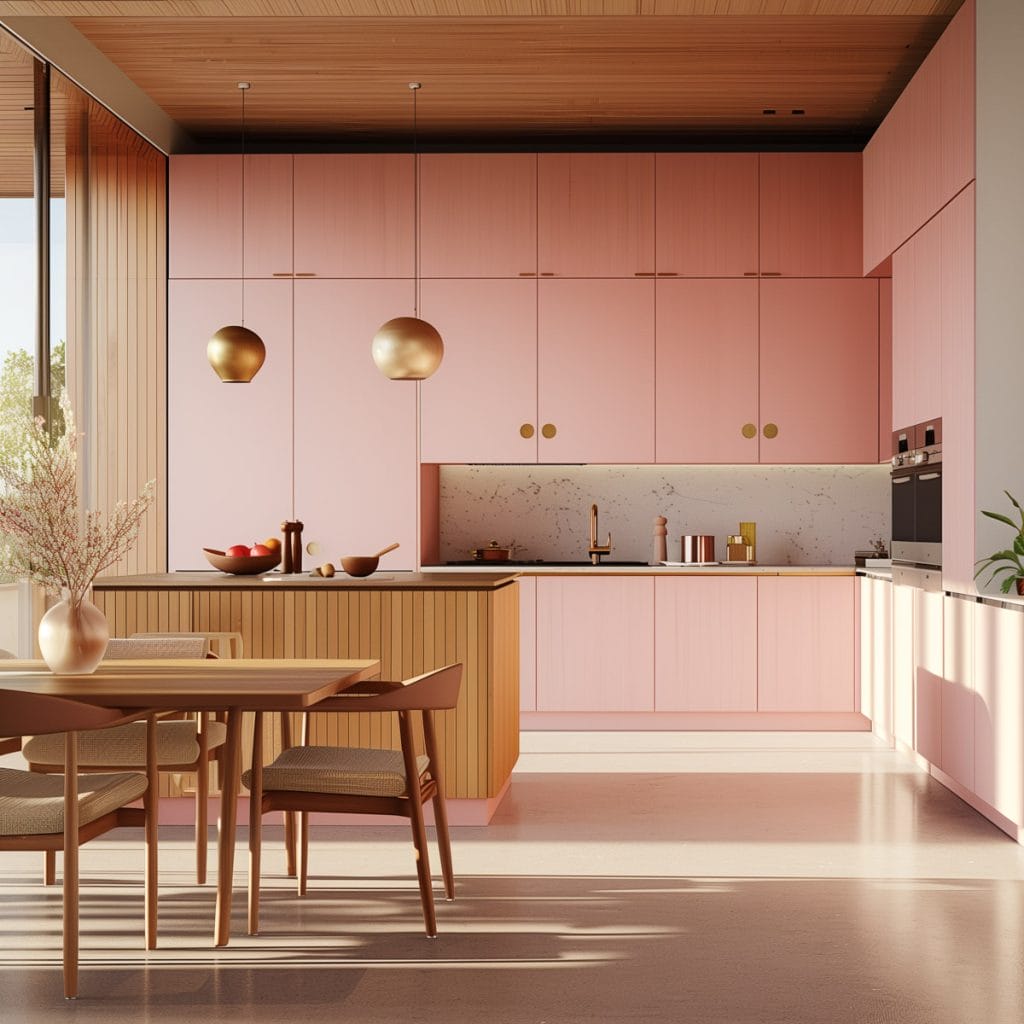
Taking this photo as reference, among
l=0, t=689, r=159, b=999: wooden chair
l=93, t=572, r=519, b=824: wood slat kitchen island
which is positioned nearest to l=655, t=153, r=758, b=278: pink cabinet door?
l=93, t=572, r=519, b=824: wood slat kitchen island

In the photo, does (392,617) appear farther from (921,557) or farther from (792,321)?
(792,321)

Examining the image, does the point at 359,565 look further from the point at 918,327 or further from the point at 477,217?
the point at 477,217

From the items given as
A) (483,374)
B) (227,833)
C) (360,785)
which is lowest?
(227,833)

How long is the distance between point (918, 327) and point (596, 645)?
91.0 inches

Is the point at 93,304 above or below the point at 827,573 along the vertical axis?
above

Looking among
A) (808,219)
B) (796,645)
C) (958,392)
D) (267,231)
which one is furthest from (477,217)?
(958,392)

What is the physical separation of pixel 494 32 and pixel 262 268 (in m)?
1.94

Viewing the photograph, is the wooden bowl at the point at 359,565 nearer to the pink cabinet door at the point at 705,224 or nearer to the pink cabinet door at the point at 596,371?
the pink cabinet door at the point at 596,371

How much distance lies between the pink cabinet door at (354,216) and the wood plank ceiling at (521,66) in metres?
0.28

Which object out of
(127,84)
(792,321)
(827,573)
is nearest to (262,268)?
(127,84)

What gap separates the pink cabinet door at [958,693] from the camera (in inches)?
180

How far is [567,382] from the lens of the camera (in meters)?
6.82

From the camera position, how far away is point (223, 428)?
22.4 ft

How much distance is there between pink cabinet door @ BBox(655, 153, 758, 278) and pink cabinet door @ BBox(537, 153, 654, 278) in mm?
74
